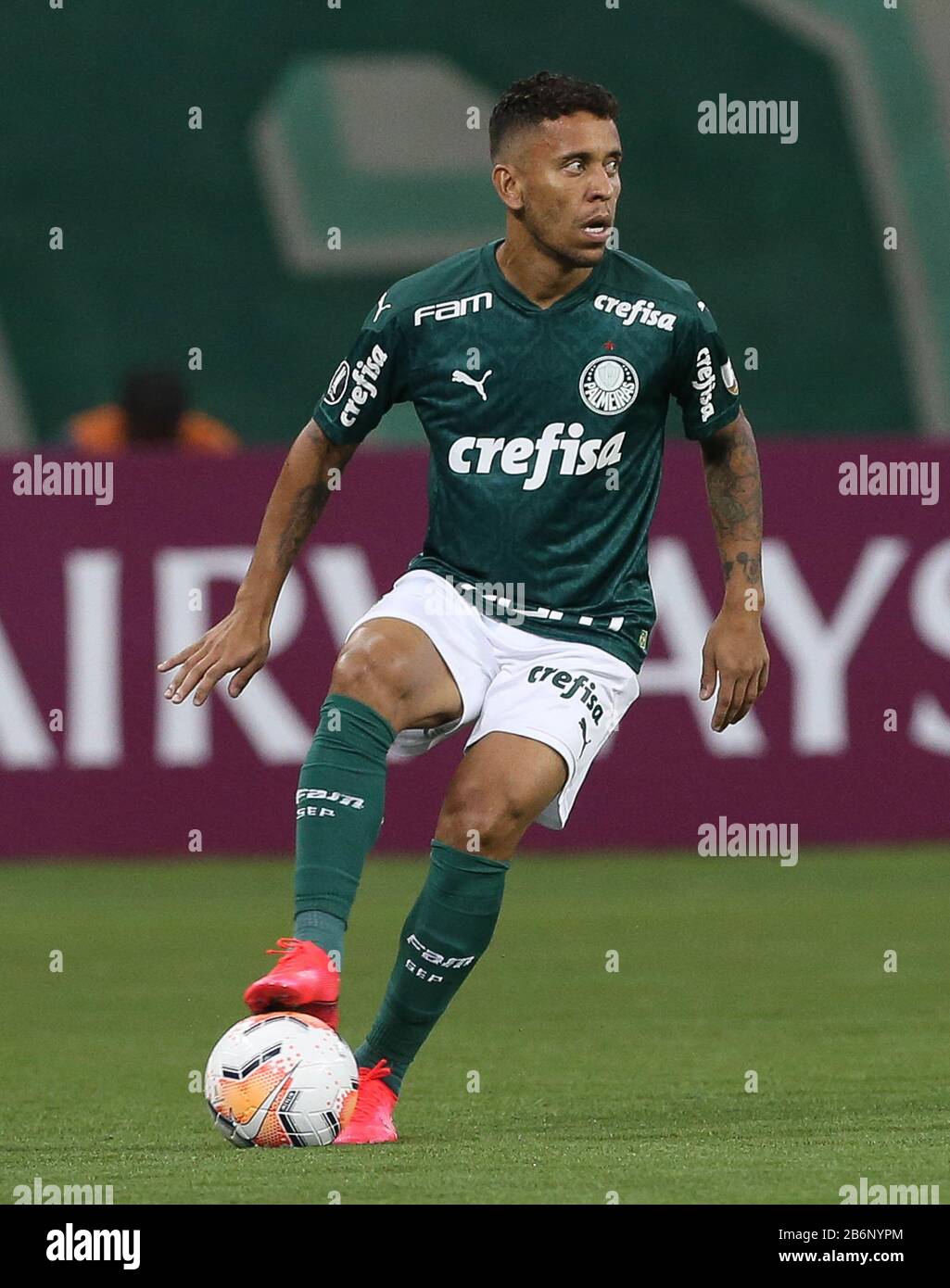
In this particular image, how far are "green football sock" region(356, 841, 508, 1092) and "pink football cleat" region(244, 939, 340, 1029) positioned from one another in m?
0.39

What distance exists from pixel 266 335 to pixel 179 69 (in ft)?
5.91

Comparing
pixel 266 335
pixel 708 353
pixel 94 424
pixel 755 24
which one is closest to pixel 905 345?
pixel 755 24

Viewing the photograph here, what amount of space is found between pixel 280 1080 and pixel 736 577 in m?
1.54

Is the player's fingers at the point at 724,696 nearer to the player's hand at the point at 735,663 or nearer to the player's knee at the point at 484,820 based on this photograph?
the player's hand at the point at 735,663

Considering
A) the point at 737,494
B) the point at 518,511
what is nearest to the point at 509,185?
the point at 518,511

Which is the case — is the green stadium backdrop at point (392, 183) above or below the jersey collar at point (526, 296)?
above

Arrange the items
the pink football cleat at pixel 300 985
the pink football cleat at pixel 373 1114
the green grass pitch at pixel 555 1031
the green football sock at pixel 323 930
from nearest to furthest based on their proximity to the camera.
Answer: the green grass pitch at pixel 555 1031 < the pink football cleat at pixel 300 985 < the green football sock at pixel 323 930 < the pink football cleat at pixel 373 1114

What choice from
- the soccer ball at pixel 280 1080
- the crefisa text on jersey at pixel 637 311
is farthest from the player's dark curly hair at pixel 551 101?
the soccer ball at pixel 280 1080

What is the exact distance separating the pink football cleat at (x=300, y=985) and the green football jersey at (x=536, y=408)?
97cm

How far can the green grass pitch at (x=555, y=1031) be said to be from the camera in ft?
16.4

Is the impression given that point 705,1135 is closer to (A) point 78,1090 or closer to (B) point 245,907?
(A) point 78,1090

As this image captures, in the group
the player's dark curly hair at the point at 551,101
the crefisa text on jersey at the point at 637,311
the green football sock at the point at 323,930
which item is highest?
the player's dark curly hair at the point at 551,101

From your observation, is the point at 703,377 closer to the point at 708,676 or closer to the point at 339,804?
the point at 708,676

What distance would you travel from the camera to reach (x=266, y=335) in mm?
17094
